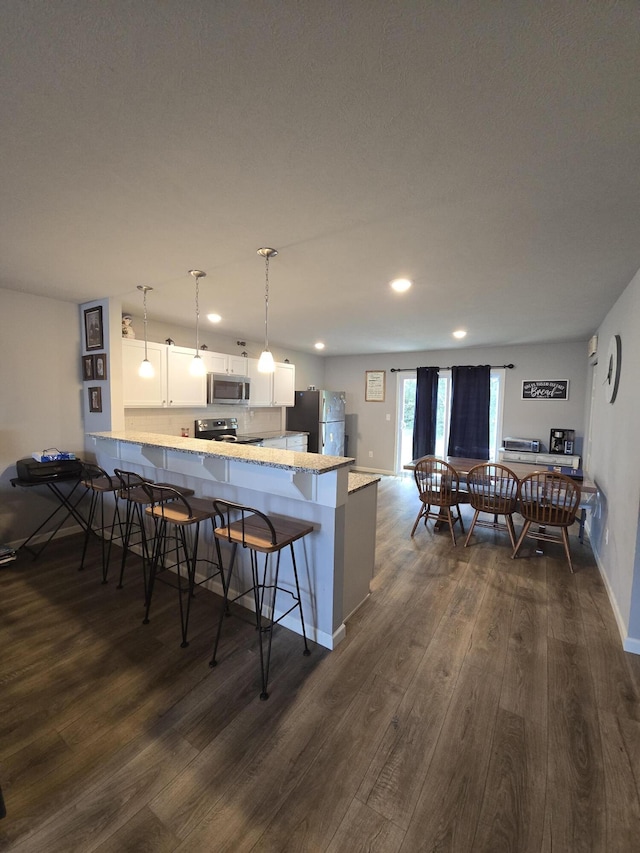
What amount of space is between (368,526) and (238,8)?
2418 millimetres

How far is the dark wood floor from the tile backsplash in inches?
79.6

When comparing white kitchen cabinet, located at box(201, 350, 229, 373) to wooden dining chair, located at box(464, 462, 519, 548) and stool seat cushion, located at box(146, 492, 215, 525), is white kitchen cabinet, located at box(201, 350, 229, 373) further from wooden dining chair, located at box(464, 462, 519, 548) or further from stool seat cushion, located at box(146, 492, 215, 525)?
wooden dining chair, located at box(464, 462, 519, 548)

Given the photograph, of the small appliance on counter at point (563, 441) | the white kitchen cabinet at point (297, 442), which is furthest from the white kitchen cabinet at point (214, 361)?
the small appliance on counter at point (563, 441)

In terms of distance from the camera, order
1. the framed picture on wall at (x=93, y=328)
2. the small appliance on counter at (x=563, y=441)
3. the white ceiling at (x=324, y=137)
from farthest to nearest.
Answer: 1. the small appliance on counter at (x=563, y=441)
2. the framed picture on wall at (x=93, y=328)
3. the white ceiling at (x=324, y=137)

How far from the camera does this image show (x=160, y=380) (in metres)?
3.92

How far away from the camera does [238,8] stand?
2.71ft

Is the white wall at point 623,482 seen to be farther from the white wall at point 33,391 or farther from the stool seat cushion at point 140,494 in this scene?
the white wall at point 33,391

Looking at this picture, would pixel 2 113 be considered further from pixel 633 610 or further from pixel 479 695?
pixel 633 610

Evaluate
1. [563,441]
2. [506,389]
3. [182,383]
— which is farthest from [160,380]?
[563,441]

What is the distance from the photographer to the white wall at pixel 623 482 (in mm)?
2078

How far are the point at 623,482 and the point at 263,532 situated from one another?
2.45 meters

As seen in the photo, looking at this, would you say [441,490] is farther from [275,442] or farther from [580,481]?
[275,442]

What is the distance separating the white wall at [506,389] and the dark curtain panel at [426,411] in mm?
264

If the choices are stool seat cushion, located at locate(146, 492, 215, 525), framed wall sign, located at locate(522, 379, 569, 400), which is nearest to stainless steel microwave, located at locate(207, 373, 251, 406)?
stool seat cushion, located at locate(146, 492, 215, 525)
